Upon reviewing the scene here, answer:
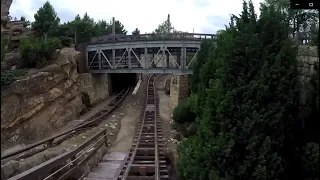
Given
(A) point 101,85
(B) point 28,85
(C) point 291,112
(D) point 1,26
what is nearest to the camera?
(D) point 1,26

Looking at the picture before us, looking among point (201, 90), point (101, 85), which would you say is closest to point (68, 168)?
point (201, 90)

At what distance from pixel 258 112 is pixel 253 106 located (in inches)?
5.8

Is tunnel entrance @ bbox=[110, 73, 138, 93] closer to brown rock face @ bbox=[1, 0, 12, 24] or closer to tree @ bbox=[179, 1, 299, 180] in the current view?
tree @ bbox=[179, 1, 299, 180]

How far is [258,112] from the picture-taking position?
6684mm

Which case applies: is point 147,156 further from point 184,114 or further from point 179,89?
point 179,89

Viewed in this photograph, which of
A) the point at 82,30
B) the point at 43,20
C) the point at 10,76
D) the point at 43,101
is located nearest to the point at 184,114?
the point at 43,101

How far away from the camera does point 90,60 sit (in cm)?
3456

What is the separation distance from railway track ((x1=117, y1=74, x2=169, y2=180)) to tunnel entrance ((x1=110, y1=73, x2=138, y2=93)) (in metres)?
18.4

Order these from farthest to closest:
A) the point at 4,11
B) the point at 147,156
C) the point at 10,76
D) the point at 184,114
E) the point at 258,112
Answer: the point at 184,114 → the point at 10,76 → the point at 147,156 → the point at 258,112 → the point at 4,11

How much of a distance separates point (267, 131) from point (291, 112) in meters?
0.57

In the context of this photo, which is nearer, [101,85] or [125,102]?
[125,102]

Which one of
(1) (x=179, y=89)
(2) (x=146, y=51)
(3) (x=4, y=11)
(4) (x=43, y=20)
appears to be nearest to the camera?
(3) (x=4, y=11)

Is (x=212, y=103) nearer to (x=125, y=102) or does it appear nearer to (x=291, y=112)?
(x=291, y=112)

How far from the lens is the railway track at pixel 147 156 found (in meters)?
12.0
